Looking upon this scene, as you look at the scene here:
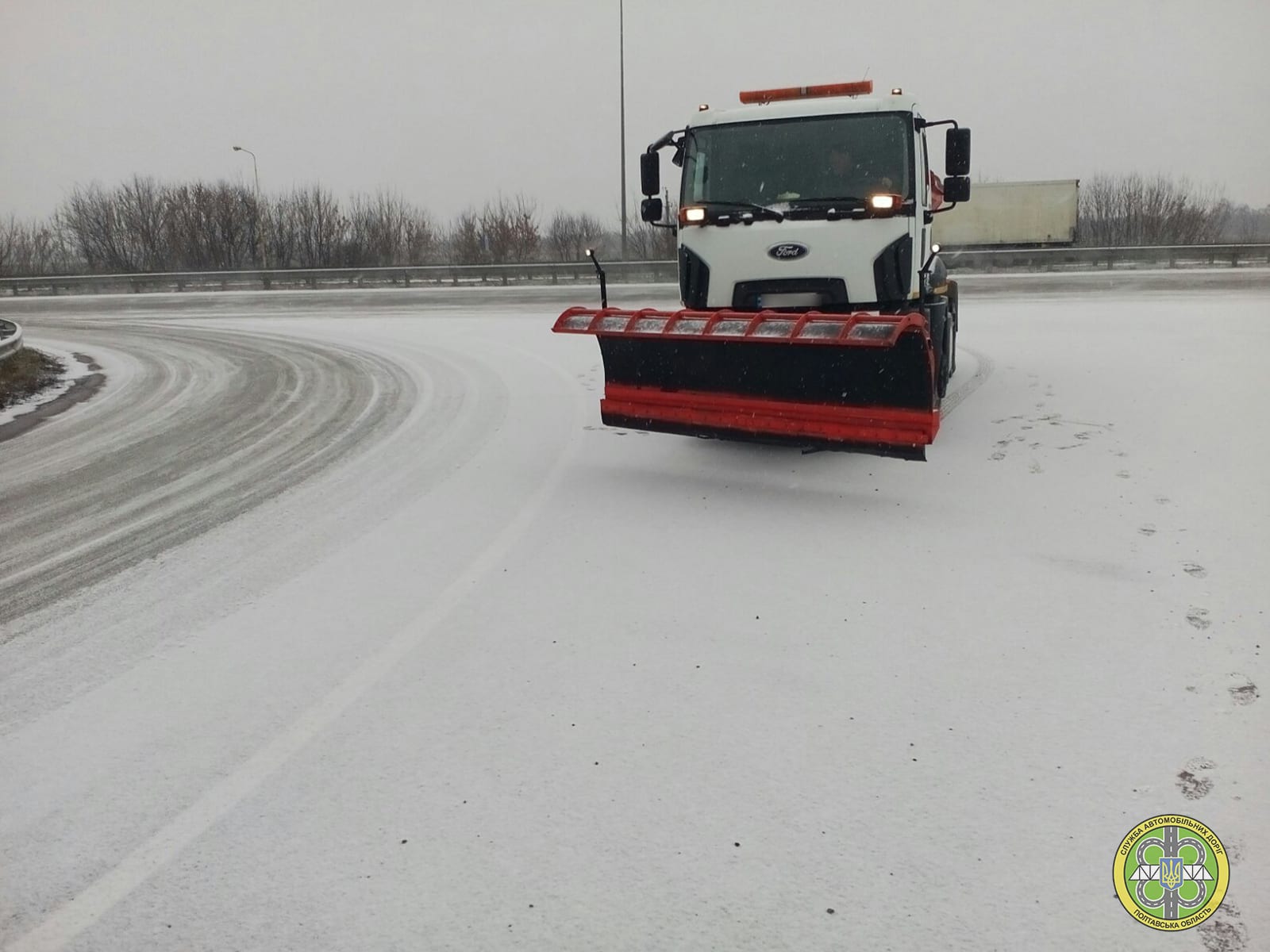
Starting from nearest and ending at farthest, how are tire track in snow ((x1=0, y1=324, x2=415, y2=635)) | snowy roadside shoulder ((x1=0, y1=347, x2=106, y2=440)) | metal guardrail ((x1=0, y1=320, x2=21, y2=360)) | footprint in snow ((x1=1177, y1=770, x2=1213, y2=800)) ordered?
footprint in snow ((x1=1177, y1=770, x2=1213, y2=800)), tire track in snow ((x1=0, y1=324, x2=415, y2=635)), snowy roadside shoulder ((x1=0, y1=347, x2=106, y2=440)), metal guardrail ((x1=0, y1=320, x2=21, y2=360))

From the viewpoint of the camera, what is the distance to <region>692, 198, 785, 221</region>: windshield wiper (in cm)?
671

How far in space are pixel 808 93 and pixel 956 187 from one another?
146 centimetres

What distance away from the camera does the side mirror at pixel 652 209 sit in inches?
310

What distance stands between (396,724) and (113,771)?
0.95m

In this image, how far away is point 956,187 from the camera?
7293mm

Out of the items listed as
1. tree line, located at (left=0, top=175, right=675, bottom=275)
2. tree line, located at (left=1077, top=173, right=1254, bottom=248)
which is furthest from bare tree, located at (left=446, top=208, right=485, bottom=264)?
tree line, located at (left=1077, top=173, right=1254, bottom=248)

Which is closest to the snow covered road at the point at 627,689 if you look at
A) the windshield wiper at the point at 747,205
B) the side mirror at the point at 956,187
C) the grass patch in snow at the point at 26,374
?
the windshield wiper at the point at 747,205

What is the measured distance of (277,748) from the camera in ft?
10.4

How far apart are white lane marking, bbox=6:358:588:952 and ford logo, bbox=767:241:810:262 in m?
3.40

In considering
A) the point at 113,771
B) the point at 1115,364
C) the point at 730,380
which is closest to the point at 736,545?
the point at 730,380

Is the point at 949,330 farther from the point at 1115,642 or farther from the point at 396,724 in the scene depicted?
the point at 396,724

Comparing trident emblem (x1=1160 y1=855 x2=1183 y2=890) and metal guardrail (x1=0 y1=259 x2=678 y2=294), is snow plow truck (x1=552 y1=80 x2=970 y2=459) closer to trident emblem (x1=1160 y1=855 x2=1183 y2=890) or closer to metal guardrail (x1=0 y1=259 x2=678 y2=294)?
trident emblem (x1=1160 y1=855 x2=1183 y2=890)

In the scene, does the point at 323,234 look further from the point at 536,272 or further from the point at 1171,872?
the point at 1171,872

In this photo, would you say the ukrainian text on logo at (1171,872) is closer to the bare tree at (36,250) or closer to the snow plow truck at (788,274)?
the snow plow truck at (788,274)
